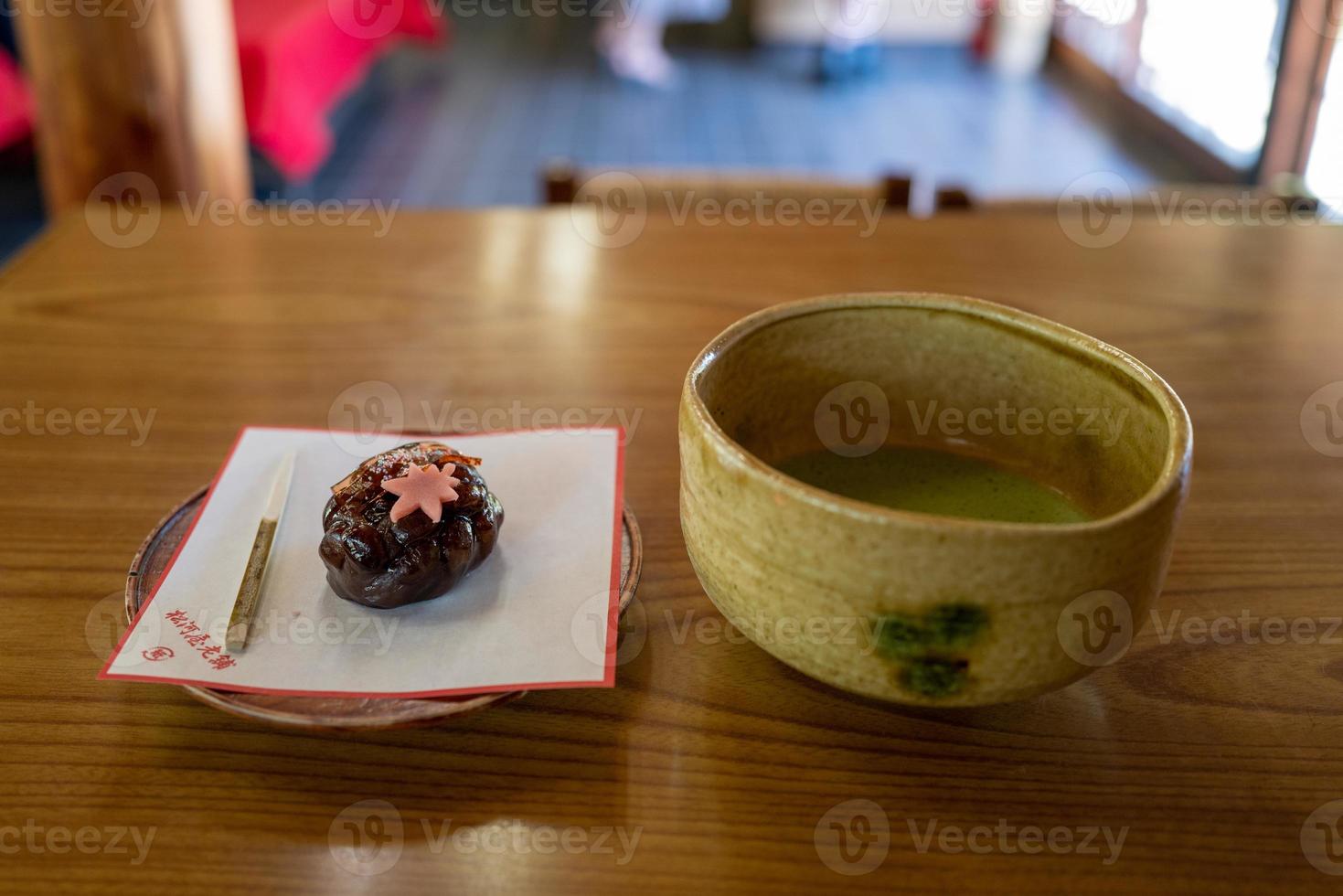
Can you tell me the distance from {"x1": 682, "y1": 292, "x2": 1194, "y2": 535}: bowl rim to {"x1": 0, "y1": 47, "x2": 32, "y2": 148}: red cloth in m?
2.75

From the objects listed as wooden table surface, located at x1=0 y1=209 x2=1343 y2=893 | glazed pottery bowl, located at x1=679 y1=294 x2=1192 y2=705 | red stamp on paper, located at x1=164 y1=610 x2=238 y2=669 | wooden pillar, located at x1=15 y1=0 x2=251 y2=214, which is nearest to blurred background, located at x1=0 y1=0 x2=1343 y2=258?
wooden pillar, located at x1=15 y1=0 x2=251 y2=214

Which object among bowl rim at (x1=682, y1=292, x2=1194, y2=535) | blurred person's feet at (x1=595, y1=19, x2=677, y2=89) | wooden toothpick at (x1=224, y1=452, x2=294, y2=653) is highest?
bowl rim at (x1=682, y1=292, x2=1194, y2=535)

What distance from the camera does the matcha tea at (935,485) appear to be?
1.82 feet

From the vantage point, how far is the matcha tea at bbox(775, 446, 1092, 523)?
554 millimetres

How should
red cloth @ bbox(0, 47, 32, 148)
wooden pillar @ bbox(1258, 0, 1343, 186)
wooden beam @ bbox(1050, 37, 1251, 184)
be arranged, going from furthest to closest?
wooden beam @ bbox(1050, 37, 1251, 184) < wooden pillar @ bbox(1258, 0, 1343, 186) < red cloth @ bbox(0, 47, 32, 148)

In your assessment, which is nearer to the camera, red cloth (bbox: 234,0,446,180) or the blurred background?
the blurred background

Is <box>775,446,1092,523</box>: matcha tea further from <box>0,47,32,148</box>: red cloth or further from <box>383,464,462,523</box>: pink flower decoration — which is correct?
<box>0,47,32,148</box>: red cloth

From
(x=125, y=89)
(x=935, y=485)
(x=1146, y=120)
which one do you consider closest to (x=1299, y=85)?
(x=1146, y=120)

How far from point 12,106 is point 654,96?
7.48 feet

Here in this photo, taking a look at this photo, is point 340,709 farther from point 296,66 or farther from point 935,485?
point 296,66

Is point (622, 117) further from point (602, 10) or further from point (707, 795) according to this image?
point (707, 795)

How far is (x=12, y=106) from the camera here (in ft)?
8.79

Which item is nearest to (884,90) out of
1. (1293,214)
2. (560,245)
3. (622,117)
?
(622,117)

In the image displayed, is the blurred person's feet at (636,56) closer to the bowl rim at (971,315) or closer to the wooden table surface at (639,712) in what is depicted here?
the wooden table surface at (639,712)
